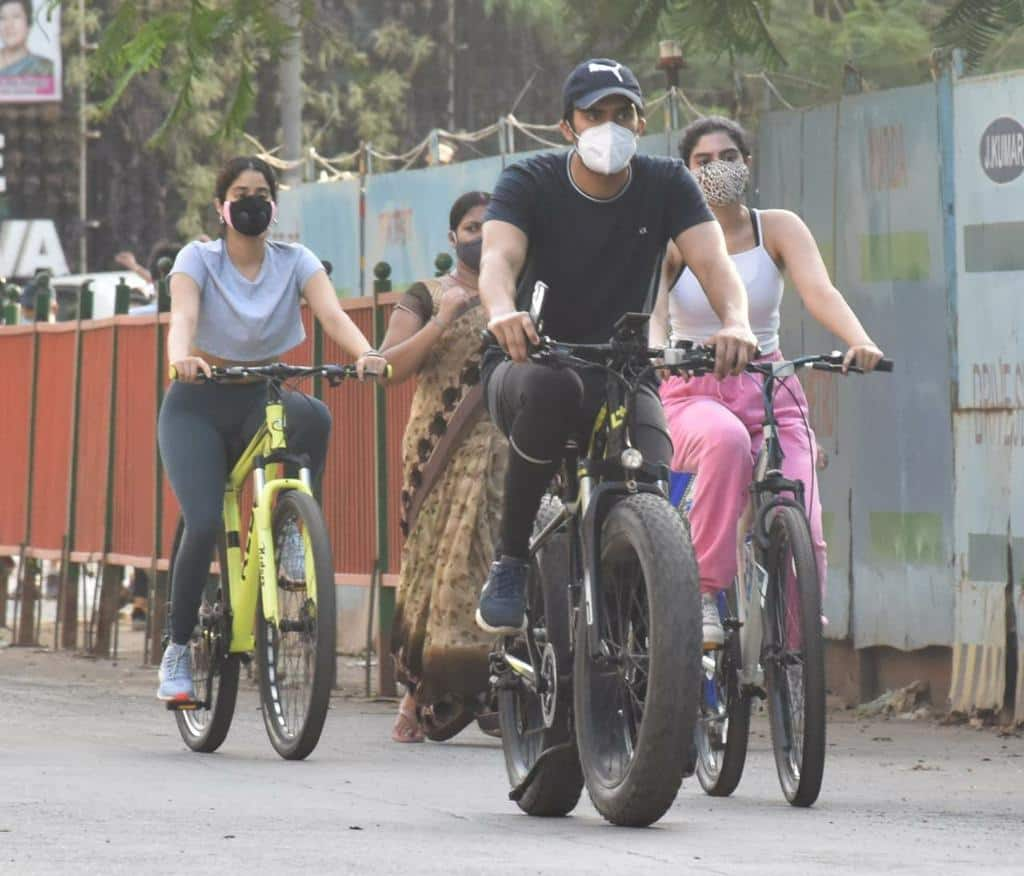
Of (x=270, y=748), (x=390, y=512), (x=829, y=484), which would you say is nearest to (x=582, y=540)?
(x=270, y=748)

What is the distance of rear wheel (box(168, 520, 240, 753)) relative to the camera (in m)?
9.25

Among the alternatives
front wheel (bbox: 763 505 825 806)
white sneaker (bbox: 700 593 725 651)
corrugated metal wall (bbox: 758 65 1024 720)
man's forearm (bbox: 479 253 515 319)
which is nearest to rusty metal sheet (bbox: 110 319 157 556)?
corrugated metal wall (bbox: 758 65 1024 720)

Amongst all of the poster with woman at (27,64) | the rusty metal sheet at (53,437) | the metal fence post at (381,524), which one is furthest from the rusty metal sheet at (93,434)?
the poster with woman at (27,64)

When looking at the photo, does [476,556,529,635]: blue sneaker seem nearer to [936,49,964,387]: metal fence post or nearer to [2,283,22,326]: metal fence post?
[936,49,964,387]: metal fence post

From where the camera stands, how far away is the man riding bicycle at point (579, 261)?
6.93m

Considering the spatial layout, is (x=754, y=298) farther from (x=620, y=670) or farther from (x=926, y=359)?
(x=926, y=359)

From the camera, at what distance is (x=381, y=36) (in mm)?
49000

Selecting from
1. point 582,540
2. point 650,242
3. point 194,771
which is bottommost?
point 194,771

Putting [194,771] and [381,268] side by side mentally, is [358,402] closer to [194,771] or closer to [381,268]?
[381,268]

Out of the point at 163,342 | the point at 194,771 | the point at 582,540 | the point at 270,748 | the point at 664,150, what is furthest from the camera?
the point at 163,342

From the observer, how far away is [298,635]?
8914 millimetres

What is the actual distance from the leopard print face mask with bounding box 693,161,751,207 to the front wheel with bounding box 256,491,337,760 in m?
1.50

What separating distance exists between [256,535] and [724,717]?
6.24 feet

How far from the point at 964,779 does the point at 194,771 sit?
2.24m
